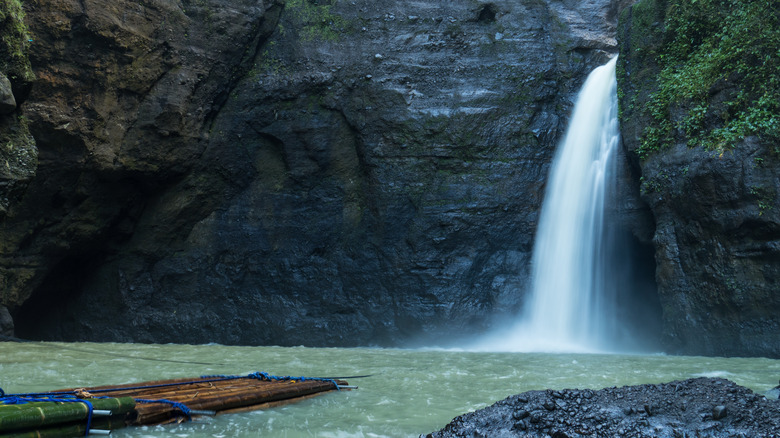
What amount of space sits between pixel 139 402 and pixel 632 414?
353cm

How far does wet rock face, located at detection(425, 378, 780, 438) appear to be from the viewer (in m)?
3.62

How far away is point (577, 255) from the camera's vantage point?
40.7ft

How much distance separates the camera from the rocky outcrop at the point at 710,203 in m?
9.34

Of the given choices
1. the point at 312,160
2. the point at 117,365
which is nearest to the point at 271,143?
the point at 312,160

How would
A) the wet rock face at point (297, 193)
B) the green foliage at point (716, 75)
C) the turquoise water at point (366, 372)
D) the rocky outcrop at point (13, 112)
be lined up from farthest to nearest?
the wet rock face at point (297, 193) → the green foliage at point (716, 75) → the rocky outcrop at point (13, 112) → the turquoise water at point (366, 372)

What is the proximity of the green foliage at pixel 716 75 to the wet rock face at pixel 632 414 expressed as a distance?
23.1 ft

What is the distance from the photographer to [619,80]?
12.4 metres

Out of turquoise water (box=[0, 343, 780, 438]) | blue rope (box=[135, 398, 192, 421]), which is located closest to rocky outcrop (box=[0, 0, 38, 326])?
turquoise water (box=[0, 343, 780, 438])

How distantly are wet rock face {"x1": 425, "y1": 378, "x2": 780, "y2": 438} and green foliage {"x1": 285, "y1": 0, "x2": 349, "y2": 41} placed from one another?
11345 millimetres

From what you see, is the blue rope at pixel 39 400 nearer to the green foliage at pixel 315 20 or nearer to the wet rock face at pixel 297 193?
the wet rock face at pixel 297 193

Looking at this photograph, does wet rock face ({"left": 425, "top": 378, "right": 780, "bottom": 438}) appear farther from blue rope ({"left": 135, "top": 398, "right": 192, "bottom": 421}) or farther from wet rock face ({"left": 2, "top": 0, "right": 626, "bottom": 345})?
wet rock face ({"left": 2, "top": 0, "right": 626, "bottom": 345})

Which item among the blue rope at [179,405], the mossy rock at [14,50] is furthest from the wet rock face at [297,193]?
the blue rope at [179,405]

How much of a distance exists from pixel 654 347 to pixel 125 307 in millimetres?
11028

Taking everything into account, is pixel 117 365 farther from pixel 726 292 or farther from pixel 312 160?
pixel 726 292
